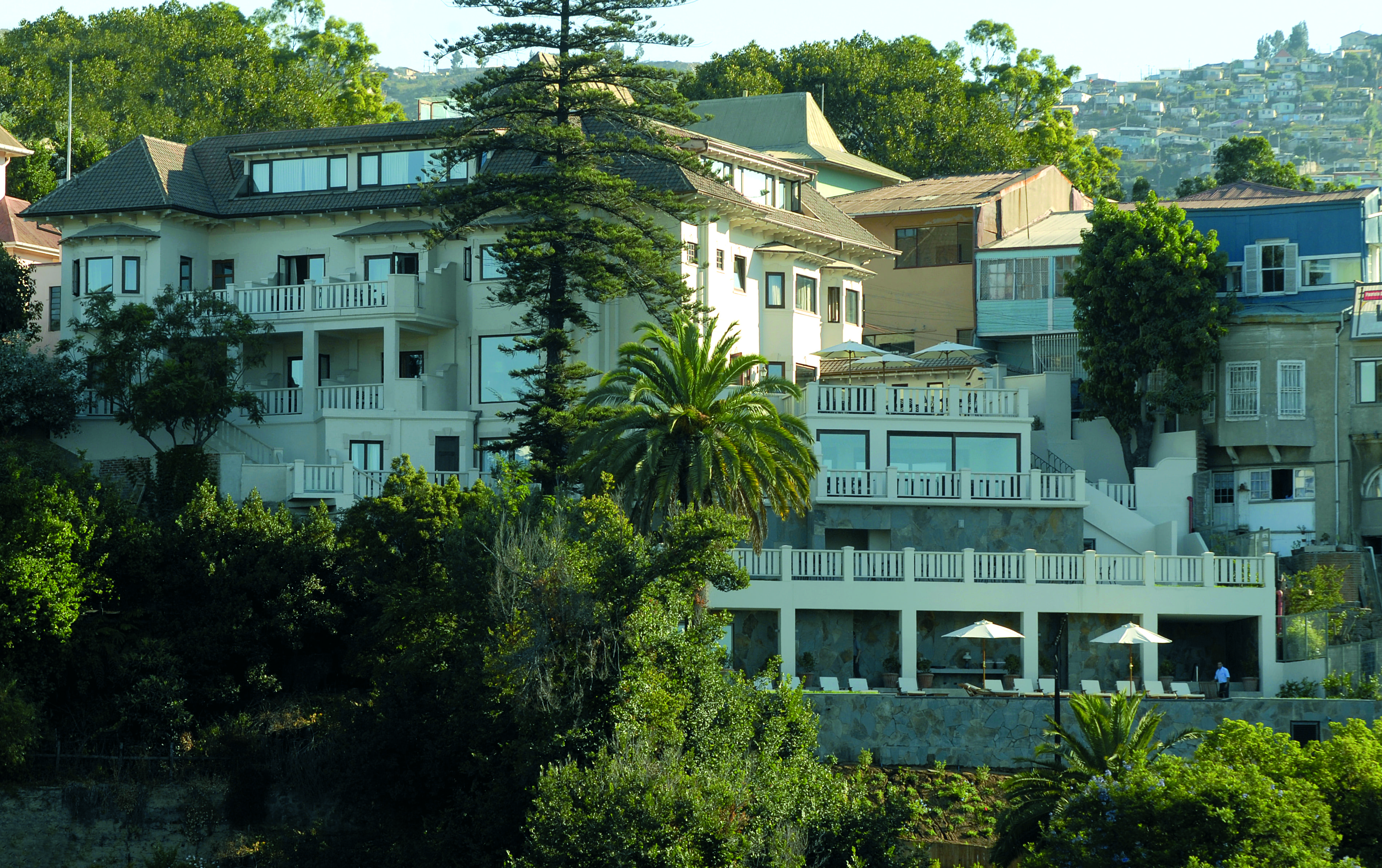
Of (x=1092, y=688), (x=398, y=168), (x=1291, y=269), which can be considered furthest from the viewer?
(x=398, y=168)

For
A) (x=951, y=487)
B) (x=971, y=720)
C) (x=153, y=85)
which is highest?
(x=153, y=85)

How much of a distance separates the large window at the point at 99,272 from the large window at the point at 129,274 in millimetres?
267

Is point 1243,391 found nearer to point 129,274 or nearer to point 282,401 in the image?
point 282,401

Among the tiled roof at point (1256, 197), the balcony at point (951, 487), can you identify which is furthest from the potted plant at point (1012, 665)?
the tiled roof at point (1256, 197)

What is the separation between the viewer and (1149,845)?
25.7m

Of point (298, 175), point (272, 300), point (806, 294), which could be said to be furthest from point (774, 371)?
point (298, 175)

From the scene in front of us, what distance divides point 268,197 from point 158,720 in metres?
20.1

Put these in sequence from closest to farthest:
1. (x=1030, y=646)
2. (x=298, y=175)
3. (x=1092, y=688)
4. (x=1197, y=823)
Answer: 1. (x=1197, y=823)
2. (x=1092, y=688)
3. (x=1030, y=646)
4. (x=298, y=175)

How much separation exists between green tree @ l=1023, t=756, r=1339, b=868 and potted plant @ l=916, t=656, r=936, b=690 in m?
12.3

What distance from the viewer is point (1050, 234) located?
60656 millimetres

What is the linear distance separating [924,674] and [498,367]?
16261 millimetres

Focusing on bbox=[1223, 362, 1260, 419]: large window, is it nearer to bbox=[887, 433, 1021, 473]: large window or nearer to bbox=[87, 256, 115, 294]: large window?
bbox=[887, 433, 1021, 473]: large window

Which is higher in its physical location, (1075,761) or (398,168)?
(398,168)

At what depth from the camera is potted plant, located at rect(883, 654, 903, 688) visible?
40.4 meters
